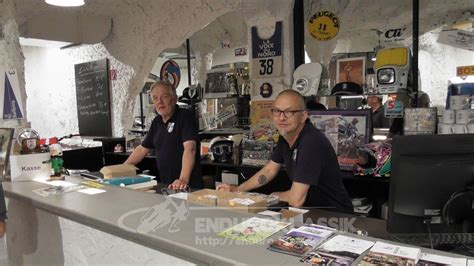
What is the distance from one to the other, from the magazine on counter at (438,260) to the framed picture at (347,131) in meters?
2.23

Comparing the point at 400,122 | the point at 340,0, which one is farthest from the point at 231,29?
A: the point at 400,122

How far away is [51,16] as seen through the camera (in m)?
5.05

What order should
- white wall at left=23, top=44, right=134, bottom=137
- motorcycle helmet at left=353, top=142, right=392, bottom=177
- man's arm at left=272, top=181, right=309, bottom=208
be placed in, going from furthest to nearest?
white wall at left=23, top=44, right=134, bottom=137, motorcycle helmet at left=353, top=142, right=392, bottom=177, man's arm at left=272, top=181, right=309, bottom=208

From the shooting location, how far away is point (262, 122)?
161 inches

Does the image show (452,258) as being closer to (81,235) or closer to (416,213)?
(416,213)

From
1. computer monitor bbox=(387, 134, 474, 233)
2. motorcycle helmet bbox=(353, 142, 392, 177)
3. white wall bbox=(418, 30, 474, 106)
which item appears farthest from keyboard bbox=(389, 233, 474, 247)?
white wall bbox=(418, 30, 474, 106)

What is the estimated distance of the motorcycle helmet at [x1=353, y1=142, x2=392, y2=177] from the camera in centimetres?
309

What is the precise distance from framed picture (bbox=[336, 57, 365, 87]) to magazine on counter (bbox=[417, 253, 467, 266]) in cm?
298

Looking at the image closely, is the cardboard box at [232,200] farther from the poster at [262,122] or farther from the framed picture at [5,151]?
the poster at [262,122]

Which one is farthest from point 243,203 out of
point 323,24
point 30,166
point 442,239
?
point 323,24

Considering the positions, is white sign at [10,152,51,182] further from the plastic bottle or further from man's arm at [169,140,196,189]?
man's arm at [169,140,196,189]

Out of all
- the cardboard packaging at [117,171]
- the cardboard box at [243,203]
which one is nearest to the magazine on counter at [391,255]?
the cardboard box at [243,203]

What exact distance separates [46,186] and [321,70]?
248 centimetres

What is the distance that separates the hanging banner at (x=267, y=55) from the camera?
3.94 meters
